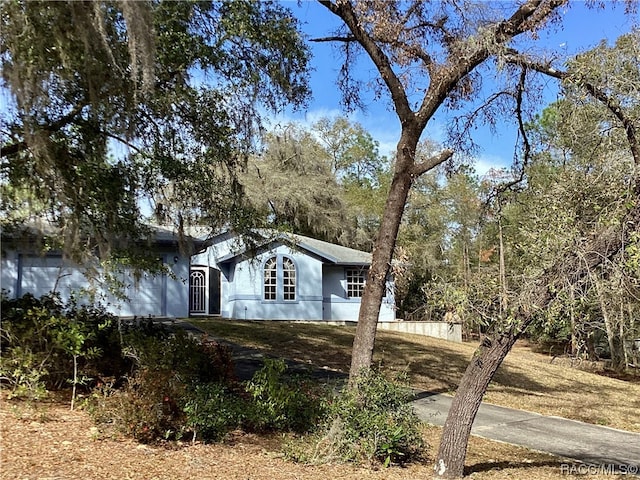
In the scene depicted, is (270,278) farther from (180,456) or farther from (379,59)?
(180,456)

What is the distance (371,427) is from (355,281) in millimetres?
17656

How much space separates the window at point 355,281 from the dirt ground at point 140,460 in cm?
1676

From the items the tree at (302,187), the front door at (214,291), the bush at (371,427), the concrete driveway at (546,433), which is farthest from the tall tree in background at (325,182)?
the bush at (371,427)

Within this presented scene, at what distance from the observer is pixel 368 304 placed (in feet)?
29.4

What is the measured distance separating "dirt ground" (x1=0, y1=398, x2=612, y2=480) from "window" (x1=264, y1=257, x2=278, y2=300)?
15.4 m

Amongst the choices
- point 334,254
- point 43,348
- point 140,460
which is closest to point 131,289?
point 334,254

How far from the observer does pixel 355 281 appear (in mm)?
24672

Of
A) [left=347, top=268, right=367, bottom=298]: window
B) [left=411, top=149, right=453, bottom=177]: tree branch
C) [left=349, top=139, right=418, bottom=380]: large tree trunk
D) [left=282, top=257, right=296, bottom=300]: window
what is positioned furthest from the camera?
[left=347, top=268, right=367, bottom=298]: window

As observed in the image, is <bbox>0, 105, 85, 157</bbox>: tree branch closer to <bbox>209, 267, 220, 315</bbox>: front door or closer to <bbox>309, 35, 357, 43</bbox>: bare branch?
<bbox>309, 35, 357, 43</bbox>: bare branch

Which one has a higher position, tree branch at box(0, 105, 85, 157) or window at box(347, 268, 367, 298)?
tree branch at box(0, 105, 85, 157)

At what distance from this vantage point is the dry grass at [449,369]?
13.2 metres

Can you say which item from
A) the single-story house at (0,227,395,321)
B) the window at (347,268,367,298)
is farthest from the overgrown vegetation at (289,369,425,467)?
the window at (347,268,367,298)

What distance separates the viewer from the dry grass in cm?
1318

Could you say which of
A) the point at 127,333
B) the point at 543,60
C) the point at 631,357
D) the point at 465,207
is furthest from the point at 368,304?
the point at 465,207
